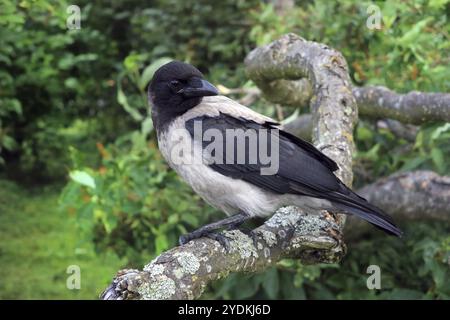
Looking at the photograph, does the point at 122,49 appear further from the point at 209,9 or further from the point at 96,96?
the point at 209,9

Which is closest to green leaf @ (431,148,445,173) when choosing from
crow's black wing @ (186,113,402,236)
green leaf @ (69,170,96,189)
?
crow's black wing @ (186,113,402,236)

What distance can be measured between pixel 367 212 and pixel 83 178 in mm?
1982

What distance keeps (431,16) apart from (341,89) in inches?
41.9

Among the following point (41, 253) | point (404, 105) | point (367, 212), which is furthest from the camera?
point (41, 253)

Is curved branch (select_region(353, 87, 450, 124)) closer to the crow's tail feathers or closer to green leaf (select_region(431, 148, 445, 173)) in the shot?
green leaf (select_region(431, 148, 445, 173))

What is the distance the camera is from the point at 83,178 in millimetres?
4418

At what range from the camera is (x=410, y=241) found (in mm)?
4754

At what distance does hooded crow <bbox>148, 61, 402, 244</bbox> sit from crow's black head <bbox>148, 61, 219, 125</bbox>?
0.11ft

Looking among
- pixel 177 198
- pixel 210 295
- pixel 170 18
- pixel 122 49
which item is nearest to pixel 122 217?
pixel 177 198

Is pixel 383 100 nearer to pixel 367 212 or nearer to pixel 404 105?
pixel 404 105

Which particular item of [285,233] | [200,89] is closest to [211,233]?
[285,233]

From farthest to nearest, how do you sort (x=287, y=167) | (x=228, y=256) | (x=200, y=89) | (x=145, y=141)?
(x=145, y=141), (x=200, y=89), (x=287, y=167), (x=228, y=256)

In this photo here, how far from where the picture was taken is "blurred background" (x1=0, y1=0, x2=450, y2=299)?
4.56 meters

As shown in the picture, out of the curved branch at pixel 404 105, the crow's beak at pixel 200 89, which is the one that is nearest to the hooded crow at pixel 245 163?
the crow's beak at pixel 200 89
